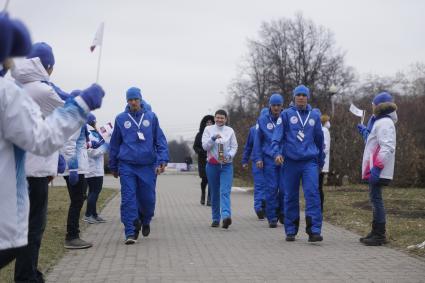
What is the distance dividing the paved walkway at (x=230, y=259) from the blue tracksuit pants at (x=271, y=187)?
0.54 metres

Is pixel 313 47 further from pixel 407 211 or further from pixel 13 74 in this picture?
pixel 13 74

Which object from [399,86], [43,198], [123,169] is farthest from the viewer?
[399,86]

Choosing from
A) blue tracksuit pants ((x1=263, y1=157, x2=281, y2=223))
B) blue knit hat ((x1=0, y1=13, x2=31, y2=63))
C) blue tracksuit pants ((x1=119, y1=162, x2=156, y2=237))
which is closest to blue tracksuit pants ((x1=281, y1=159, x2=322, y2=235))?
blue tracksuit pants ((x1=263, y1=157, x2=281, y2=223))

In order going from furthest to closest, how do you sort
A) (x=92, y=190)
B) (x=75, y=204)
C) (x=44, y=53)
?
1. (x=92, y=190)
2. (x=75, y=204)
3. (x=44, y=53)

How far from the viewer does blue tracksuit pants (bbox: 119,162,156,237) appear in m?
8.27

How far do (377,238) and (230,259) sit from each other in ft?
7.24

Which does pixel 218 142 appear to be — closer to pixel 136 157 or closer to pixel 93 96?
pixel 136 157

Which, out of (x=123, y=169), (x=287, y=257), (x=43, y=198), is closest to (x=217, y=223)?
(x=123, y=169)

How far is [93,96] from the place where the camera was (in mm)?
3326

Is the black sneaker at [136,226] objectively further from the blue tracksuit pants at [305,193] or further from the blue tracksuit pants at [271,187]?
the blue tracksuit pants at [271,187]

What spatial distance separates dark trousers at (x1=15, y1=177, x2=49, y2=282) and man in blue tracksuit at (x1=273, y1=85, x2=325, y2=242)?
3.89 meters

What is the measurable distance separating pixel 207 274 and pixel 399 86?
60918mm

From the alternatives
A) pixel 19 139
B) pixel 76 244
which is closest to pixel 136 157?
pixel 76 244

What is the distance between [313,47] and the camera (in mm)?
53156
